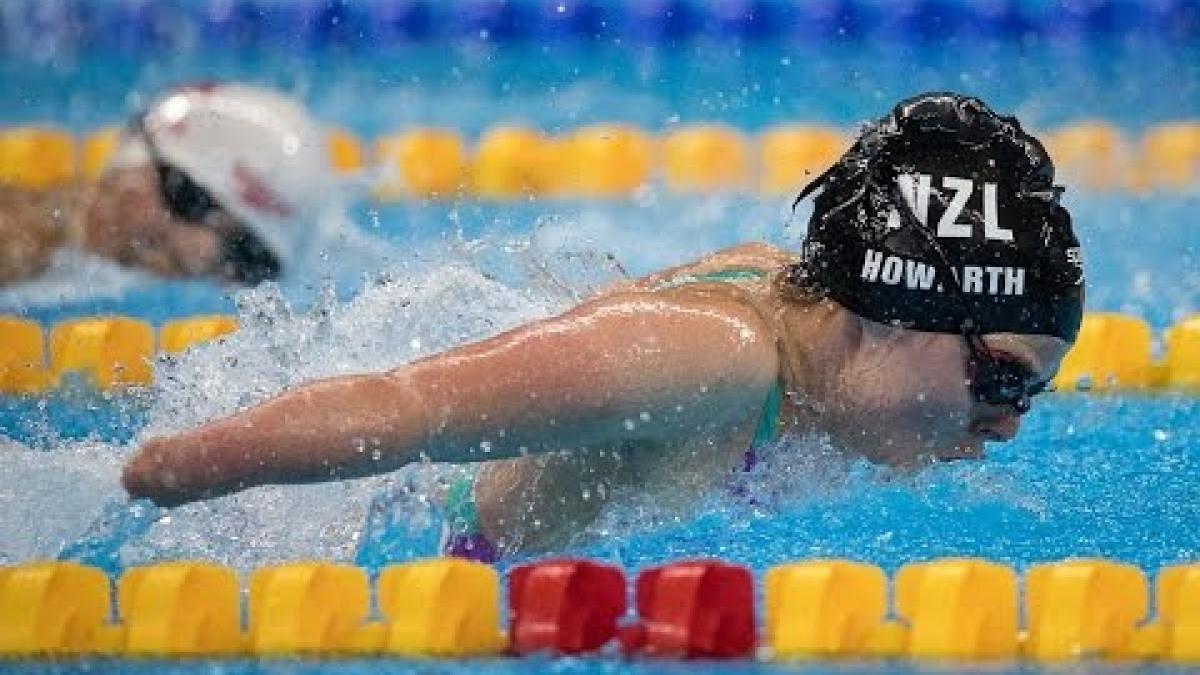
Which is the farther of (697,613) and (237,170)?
(237,170)

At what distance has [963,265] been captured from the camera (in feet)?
7.99

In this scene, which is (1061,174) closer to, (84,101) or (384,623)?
(84,101)

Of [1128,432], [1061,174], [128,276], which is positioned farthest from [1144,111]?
[128,276]

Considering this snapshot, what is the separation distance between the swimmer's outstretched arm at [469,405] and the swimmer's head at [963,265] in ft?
0.70

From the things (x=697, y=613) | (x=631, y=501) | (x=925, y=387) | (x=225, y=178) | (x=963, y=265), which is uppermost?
(x=225, y=178)

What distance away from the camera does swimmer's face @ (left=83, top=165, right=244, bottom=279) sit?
12.9 feet

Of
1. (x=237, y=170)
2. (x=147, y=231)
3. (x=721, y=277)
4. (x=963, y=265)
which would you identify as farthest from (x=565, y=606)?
(x=147, y=231)

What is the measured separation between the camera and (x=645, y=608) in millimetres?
2510

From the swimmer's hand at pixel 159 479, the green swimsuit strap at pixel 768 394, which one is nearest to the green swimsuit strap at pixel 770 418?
the green swimsuit strap at pixel 768 394

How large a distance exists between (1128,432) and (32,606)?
6.94 ft

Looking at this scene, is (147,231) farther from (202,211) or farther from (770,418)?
(770,418)

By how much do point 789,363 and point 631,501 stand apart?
0.31m

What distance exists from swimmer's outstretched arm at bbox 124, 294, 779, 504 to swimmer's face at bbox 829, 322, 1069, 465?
0.65ft

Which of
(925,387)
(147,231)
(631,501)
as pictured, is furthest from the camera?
(147,231)
